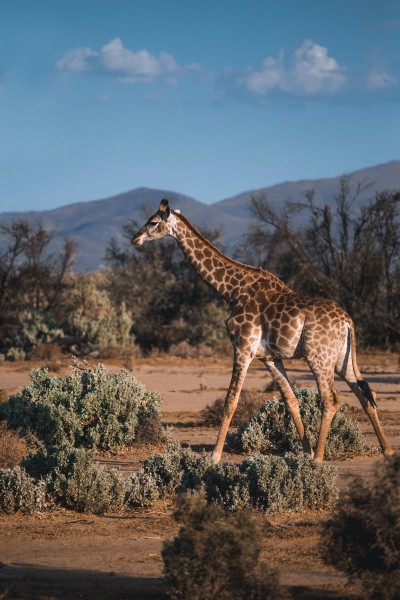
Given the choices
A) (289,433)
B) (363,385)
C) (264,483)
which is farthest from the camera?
(289,433)

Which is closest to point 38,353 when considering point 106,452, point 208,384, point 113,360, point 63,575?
point 113,360

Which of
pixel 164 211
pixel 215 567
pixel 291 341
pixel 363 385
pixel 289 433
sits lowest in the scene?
pixel 289 433

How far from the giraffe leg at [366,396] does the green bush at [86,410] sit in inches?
135

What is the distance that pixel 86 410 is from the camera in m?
14.4

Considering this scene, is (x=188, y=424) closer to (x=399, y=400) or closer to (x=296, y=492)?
(x=399, y=400)

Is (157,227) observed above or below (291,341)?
above

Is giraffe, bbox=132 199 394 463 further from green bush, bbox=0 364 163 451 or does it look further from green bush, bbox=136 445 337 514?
green bush, bbox=0 364 163 451

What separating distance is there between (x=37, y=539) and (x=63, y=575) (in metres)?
1.35

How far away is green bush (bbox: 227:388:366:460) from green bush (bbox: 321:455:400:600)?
5.70m

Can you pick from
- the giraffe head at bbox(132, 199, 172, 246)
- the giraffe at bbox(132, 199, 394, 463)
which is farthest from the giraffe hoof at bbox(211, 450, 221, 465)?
the giraffe head at bbox(132, 199, 172, 246)

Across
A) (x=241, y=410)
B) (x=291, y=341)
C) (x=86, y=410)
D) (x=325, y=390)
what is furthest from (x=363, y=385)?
(x=241, y=410)

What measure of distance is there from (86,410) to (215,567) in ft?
25.7

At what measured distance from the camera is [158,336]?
32969 millimetres

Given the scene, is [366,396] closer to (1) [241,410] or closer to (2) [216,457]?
(2) [216,457]
